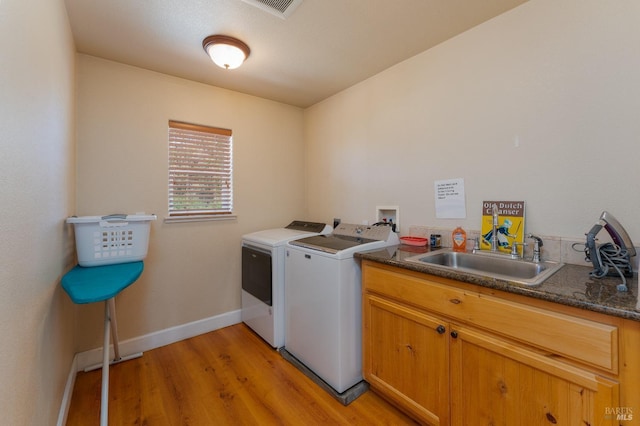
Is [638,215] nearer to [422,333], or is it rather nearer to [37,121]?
[422,333]

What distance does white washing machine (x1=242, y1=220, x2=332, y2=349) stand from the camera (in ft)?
7.17

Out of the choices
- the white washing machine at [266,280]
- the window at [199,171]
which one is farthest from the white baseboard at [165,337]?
the window at [199,171]

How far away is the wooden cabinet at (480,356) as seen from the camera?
35.9 inches

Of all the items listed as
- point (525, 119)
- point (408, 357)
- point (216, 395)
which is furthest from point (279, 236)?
point (525, 119)

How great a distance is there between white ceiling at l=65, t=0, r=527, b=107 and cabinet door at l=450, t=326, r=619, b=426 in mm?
1769

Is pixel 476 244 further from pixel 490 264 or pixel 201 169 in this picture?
pixel 201 169

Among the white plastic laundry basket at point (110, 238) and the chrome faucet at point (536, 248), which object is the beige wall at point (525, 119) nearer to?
the chrome faucet at point (536, 248)

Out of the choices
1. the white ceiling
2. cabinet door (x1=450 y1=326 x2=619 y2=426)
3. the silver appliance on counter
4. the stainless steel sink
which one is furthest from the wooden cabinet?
the white ceiling

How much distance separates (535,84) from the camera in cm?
150

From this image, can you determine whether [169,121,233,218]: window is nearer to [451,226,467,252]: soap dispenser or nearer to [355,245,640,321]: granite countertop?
[355,245,640,321]: granite countertop

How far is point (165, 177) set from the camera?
7.54 ft

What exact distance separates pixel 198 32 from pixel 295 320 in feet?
6.81

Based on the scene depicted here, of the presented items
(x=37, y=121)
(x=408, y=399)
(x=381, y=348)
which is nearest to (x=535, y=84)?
(x=381, y=348)

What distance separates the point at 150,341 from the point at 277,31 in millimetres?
2566
